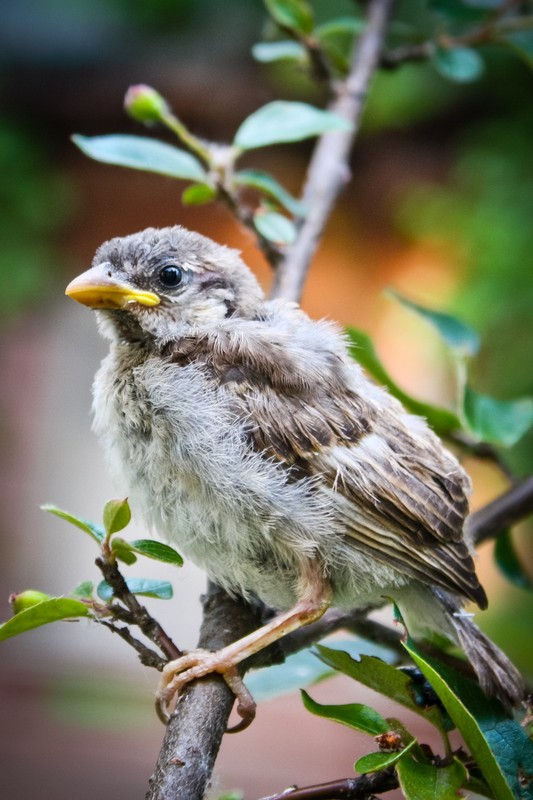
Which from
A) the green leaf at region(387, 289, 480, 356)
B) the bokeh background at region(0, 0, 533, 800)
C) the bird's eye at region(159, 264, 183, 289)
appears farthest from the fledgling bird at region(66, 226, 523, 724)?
the bokeh background at region(0, 0, 533, 800)

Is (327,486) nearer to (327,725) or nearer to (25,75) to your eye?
(327,725)

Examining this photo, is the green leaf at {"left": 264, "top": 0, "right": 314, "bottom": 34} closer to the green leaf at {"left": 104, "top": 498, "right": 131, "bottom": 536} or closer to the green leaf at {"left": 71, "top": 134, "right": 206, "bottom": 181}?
the green leaf at {"left": 71, "top": 134, "right": 206, "bottom": 181}

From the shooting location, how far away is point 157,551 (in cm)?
81

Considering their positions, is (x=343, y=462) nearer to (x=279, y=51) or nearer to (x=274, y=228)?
(x=274, y=228)

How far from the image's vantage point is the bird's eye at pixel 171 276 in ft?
3.57

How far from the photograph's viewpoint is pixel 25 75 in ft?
10.6

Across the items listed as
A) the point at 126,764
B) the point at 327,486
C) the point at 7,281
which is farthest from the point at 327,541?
the point at 7,281

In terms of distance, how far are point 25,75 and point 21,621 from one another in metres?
2.90

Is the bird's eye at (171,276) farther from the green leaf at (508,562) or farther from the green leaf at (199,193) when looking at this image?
the green leaf at (508,562)

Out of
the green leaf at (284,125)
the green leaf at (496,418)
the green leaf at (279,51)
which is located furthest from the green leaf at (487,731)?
the green leaf at (279,51)

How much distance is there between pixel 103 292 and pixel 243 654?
1.45 feet

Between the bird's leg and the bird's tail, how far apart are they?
0.17m

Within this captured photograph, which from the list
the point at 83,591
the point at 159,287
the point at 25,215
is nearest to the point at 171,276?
the point at 159,287

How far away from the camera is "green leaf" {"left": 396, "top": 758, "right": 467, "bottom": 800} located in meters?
0.72
